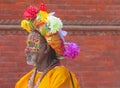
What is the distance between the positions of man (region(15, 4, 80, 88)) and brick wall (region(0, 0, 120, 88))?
131 inches

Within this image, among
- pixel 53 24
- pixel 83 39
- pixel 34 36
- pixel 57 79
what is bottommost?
pixel 83 39

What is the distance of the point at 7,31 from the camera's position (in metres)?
7.71

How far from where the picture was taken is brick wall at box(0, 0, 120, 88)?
772 centimetres

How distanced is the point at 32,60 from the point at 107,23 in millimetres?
3758

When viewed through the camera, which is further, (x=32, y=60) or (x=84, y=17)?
(x=84, y=17)

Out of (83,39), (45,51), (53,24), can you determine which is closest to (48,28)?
(53,24)

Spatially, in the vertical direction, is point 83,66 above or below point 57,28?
below

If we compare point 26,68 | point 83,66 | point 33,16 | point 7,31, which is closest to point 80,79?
point 83,66

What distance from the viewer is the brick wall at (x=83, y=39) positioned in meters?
7.72

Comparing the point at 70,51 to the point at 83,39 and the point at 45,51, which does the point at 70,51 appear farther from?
the point at 83,39

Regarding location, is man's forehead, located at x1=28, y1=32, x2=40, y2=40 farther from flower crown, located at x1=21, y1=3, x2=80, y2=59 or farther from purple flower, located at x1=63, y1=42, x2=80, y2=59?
purple flower, located at x1=63, y1=42, x2=80, y2=59

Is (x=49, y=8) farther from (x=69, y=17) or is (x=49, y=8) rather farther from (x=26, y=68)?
(x=26, y=68)

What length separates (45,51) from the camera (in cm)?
427

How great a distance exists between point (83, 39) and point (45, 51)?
354cm
